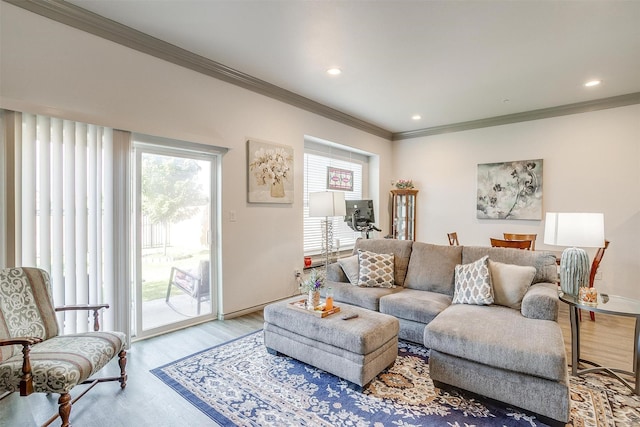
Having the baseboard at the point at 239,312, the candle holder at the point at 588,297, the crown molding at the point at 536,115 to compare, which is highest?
the crown molding at the point at 536,115

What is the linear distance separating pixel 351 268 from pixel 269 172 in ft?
5.30

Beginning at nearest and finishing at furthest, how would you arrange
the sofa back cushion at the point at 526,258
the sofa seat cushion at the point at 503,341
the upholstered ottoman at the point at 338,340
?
the sofa seat cushion at the point at 503,341 → the upholstered ottoman at the point at 338,340 → the sofa back cushion at the point at 526,258

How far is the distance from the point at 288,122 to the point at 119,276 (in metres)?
2.76

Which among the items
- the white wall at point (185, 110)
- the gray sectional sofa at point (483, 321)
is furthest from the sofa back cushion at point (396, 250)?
the white wall at point (185, 110)

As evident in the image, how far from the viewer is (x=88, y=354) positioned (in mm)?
1863

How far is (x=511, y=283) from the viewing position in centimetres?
275

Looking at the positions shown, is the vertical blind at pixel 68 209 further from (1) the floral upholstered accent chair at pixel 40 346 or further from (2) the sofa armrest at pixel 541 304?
(2) the sofa armrest at pixel 541 304

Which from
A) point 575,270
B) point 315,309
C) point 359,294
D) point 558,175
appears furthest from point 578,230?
point 558,175

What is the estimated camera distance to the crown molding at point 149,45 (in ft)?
7.77

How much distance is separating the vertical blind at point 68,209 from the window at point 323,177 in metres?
2.75

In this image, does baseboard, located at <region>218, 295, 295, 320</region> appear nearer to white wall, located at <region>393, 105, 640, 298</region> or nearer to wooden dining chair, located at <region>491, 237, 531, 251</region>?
wooden dining chair, located at <region>491, 237, 531, 251</region>

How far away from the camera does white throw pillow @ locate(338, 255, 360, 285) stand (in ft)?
11.7

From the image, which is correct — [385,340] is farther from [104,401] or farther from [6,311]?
[6,311]

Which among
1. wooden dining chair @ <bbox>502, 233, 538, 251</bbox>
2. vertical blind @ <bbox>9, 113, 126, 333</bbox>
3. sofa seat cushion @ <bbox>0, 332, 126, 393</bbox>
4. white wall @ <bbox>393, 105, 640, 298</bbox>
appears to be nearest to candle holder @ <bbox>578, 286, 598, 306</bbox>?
wooden dining chair @ <bbox>502, 233, 538, 251</bbox>
